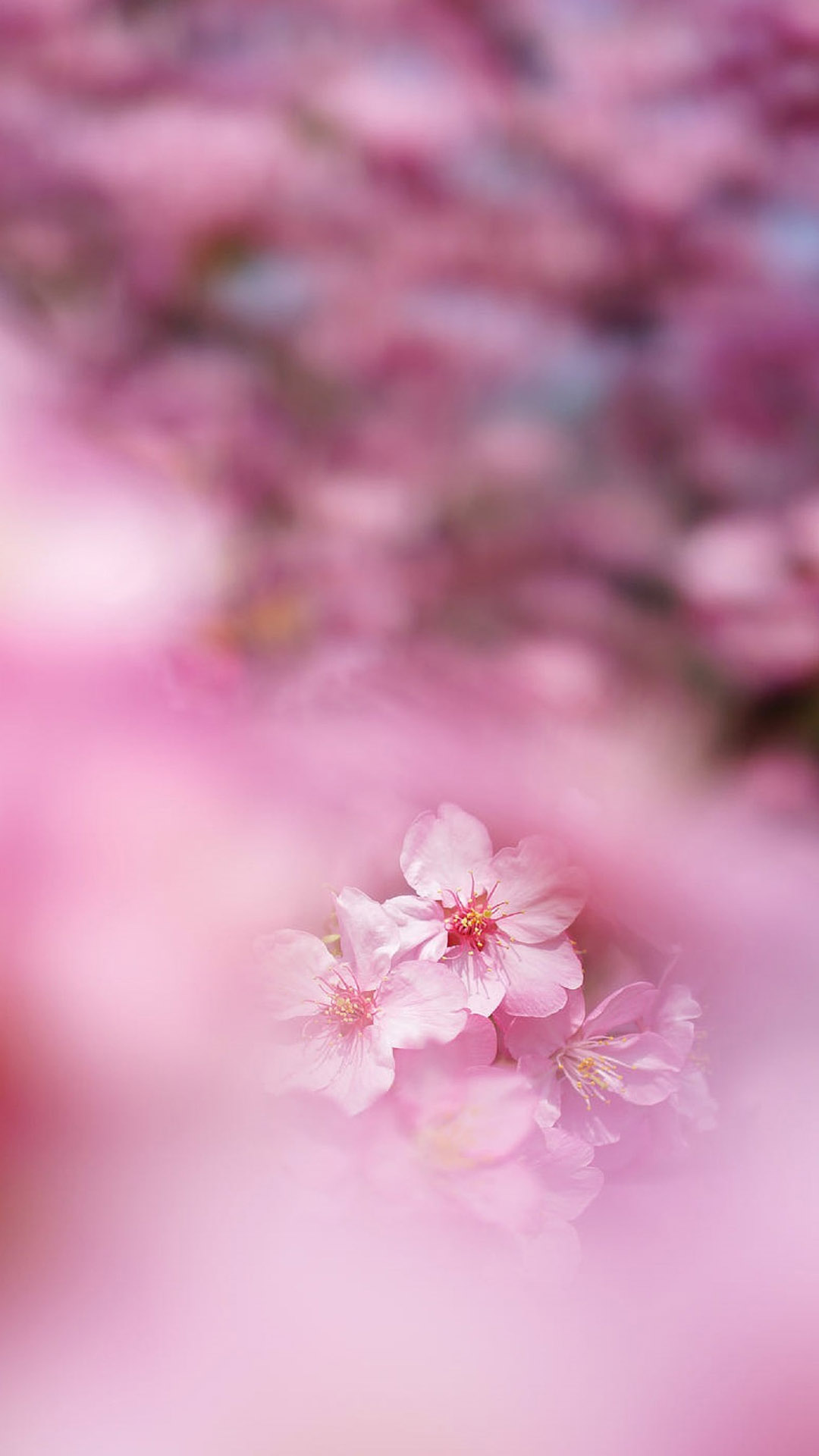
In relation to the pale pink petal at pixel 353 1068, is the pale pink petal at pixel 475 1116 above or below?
below

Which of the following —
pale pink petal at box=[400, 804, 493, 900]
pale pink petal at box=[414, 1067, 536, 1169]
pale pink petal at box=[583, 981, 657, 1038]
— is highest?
pale pink petal at box=[400, 804, 493, 900]

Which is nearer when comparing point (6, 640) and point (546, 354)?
point (6, 640)

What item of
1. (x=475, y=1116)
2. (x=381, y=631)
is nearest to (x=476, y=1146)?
(x=475, y=1116)

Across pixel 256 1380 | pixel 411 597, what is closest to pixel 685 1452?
pixel 256 1380

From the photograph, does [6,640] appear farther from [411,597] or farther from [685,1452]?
[411,597]

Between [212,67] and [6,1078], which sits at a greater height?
[212,67]
